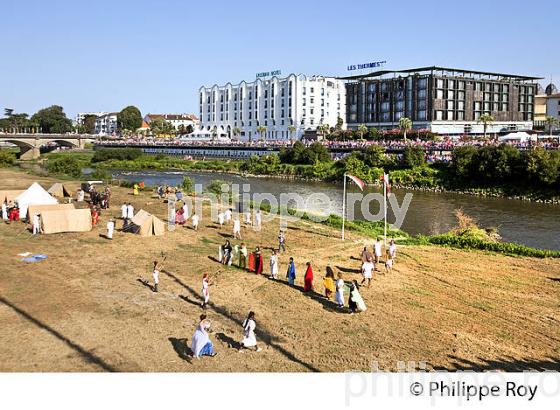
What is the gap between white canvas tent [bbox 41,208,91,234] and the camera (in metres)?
27.7

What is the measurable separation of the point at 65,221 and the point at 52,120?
543 feet

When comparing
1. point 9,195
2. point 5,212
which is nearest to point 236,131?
point 9,195

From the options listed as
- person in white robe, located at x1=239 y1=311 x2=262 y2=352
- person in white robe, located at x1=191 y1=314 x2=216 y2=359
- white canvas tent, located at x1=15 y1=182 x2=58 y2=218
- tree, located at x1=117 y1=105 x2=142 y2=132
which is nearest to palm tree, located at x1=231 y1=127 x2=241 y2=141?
tree, located at x1=117 y1=105 x2=142 y2=132

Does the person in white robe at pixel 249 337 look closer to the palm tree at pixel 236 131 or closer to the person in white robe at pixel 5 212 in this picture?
the person in white robe at pixel 5 212

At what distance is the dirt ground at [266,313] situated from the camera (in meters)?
13.7

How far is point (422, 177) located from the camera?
68.8 m

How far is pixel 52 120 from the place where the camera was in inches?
7018

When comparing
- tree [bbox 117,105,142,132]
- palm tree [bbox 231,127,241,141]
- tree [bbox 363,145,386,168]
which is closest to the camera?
tree [bbox 363,145,386,168]

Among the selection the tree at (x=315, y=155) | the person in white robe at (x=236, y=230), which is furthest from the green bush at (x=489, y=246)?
the tree at (x=315, y=155)

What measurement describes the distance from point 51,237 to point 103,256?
494cm

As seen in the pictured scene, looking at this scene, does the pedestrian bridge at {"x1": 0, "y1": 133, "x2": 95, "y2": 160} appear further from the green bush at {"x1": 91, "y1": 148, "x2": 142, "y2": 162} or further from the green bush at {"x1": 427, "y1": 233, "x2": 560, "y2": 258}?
the green bush at {"x1": 427, "y1": 233, "x2": 560, "y2": 258}

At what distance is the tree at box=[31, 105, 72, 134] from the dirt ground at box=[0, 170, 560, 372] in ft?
542

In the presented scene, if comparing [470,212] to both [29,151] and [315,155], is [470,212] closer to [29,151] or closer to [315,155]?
[315,155]
